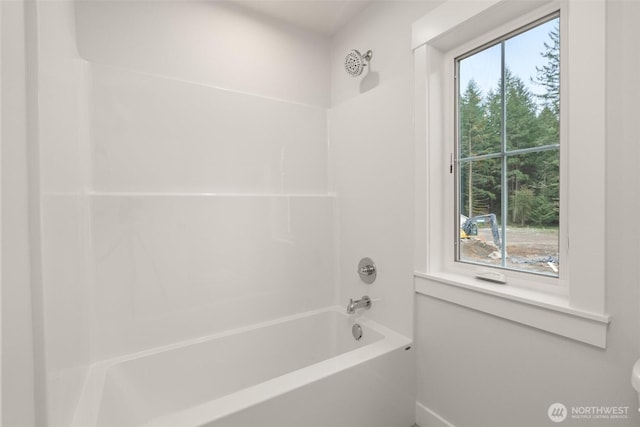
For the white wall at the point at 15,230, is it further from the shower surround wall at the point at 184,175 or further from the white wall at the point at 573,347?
the white wall at the point at 573,347

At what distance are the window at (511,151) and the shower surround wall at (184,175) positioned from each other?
987 mm

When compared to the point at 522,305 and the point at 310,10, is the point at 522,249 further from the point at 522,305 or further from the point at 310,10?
the point at 310,10

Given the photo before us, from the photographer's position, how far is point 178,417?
3.44 ft

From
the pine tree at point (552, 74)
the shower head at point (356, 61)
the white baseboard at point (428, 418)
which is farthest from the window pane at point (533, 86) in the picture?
the white baseboard at point (428, 418)

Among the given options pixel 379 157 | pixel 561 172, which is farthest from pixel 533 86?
pixel 379 157

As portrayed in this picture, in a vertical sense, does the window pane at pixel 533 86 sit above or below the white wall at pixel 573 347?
above

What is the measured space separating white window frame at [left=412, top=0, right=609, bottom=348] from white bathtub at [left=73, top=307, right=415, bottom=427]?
53 cm

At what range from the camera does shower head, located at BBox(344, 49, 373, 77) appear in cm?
181

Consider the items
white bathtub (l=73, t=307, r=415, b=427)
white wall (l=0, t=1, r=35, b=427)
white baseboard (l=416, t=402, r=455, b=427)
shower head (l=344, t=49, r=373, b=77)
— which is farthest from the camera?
shower head (l=344, t=49, r=373, b=77)

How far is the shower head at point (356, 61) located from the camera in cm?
→ 181

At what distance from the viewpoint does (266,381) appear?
4.92 feet

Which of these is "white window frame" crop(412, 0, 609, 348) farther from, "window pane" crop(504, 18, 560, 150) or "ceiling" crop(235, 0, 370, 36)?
"ceiling" crop(235, 0, 370, 36)

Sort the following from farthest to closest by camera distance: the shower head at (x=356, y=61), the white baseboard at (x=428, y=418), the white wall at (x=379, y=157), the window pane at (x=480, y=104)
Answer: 1. the shower head at (x=356, y=61)
2. the white wall at (x=379, y=157)
3. the white baseboard at (x=428, y=418)
4. the window pane at (x=480, y=104)

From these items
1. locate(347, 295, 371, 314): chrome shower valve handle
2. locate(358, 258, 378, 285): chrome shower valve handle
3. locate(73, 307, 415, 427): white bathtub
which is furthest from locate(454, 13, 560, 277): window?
locate(73, 307, 415, 427): white bathtub
